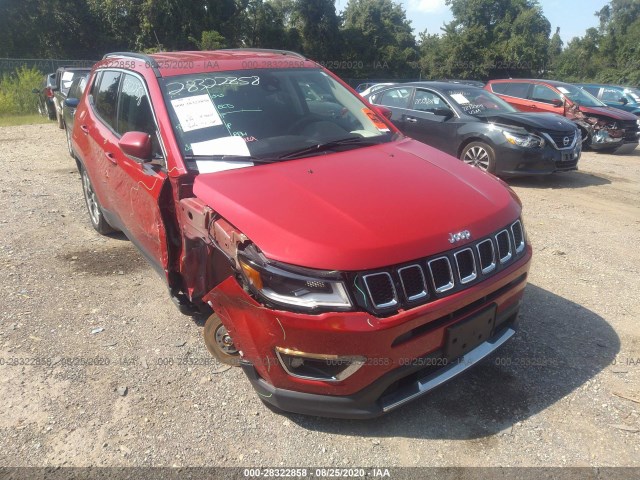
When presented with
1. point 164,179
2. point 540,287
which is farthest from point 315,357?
point 540,287

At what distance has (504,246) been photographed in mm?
2730

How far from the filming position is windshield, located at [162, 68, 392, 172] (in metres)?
3.12

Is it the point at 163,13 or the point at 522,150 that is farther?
the point at 163,13

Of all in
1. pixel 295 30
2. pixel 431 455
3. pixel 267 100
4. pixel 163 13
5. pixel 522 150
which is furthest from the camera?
pixel 295 30

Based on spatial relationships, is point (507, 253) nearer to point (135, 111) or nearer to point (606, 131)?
point (135, 111)

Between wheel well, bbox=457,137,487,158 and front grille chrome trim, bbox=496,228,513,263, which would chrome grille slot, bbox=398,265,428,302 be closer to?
front grille chrome trim, bbox=496,228,513,263

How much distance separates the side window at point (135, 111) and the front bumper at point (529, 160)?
225 inches

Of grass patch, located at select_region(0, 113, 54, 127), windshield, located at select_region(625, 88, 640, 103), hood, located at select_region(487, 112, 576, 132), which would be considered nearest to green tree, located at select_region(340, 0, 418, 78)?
windshield, located at select_region(625, 88, 640, 103)

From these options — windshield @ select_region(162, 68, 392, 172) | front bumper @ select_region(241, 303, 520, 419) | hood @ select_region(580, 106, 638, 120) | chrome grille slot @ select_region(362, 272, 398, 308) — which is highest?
windshield @ select_region(162, 68, 392, 172)

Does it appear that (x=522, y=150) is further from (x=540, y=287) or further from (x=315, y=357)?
(x=315, y=357)

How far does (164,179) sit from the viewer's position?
300cm

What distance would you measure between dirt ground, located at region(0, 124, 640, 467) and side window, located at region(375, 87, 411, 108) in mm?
4917

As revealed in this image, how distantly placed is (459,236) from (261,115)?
1.69 m

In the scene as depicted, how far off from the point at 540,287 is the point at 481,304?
1.93 metres
